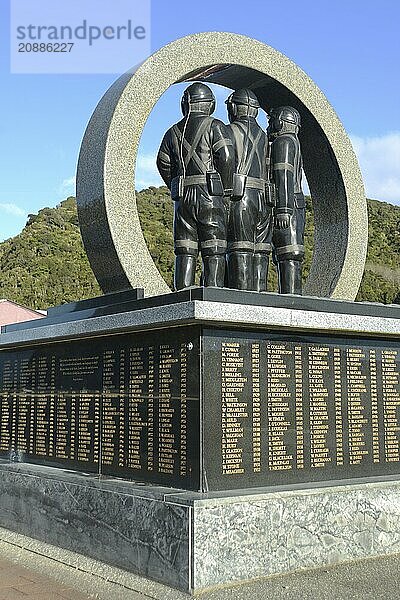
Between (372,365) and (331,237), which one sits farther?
(331,237)

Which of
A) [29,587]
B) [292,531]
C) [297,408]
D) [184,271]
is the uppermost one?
[184,271]

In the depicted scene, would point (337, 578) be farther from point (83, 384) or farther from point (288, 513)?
point (83, 384)

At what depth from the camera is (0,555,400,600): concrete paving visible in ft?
16.1

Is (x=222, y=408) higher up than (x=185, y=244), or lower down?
lower down

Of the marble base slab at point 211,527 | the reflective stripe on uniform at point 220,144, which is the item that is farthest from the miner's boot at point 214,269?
the marble base slab at point 211,527

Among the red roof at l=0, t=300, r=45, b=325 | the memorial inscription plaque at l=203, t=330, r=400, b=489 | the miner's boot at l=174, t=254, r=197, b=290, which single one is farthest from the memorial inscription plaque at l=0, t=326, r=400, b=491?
the red roof at l=0, t=300, r=45, b=325

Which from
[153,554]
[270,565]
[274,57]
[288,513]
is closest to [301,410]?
[288,513]

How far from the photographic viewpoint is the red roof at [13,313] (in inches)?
806

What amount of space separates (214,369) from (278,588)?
1.58 meters

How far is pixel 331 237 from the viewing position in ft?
26.1

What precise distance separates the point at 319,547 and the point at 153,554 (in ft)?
4.19

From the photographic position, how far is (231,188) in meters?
6.58

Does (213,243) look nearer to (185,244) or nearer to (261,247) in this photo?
(185,244)

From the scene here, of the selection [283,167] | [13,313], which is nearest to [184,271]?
[283,167]
